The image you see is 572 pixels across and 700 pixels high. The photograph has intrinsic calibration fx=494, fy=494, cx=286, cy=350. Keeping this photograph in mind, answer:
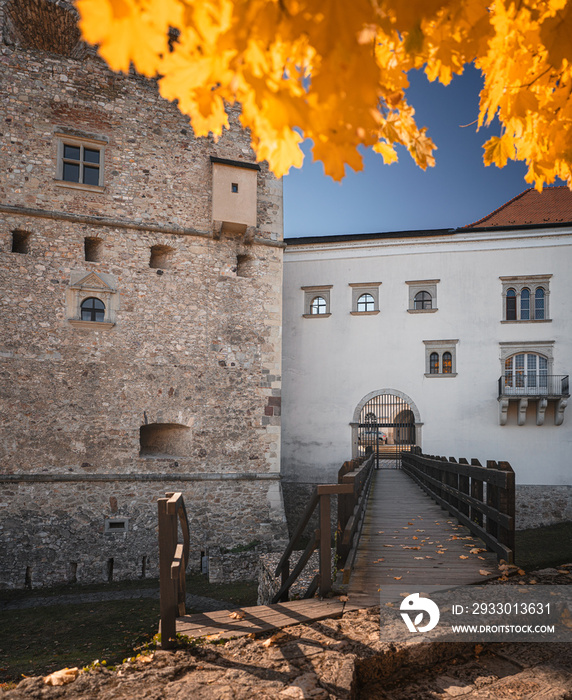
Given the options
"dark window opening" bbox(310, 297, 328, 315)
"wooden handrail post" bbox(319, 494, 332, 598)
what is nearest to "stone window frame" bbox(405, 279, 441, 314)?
"dark window opening" bbox(310, 297, 328, 315)

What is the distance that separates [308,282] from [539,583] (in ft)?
55.1

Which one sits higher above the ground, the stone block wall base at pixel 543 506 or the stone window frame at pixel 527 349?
the stone window frame at pixel 527 349

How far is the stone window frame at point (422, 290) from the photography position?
18.9 metres

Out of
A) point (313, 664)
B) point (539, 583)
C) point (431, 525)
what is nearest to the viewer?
point (313, 664)

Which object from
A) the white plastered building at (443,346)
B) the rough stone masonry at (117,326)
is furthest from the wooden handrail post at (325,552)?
the white plastered building at (443,346)

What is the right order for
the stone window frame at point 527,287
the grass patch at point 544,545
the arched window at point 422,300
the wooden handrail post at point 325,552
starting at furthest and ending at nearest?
the arched window at point 422,300, the stone window frame at point 527,287, the grass patch at point 544,545, the wooden handrail post at point 325,552

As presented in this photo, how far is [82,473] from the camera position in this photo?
1234 cm

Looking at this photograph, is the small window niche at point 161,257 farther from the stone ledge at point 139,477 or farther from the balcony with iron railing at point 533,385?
the balcony with iron railing at point 533,385

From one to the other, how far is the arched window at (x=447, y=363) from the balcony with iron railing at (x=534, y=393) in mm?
1759

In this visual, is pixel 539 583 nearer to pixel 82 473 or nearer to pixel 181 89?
pixel 181 89

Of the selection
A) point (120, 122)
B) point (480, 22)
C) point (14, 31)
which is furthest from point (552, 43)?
point (14, 31)

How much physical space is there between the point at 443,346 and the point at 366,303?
3.36 meters

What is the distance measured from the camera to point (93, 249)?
44.3ft

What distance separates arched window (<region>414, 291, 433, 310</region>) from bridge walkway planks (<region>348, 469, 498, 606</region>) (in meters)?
12.1
